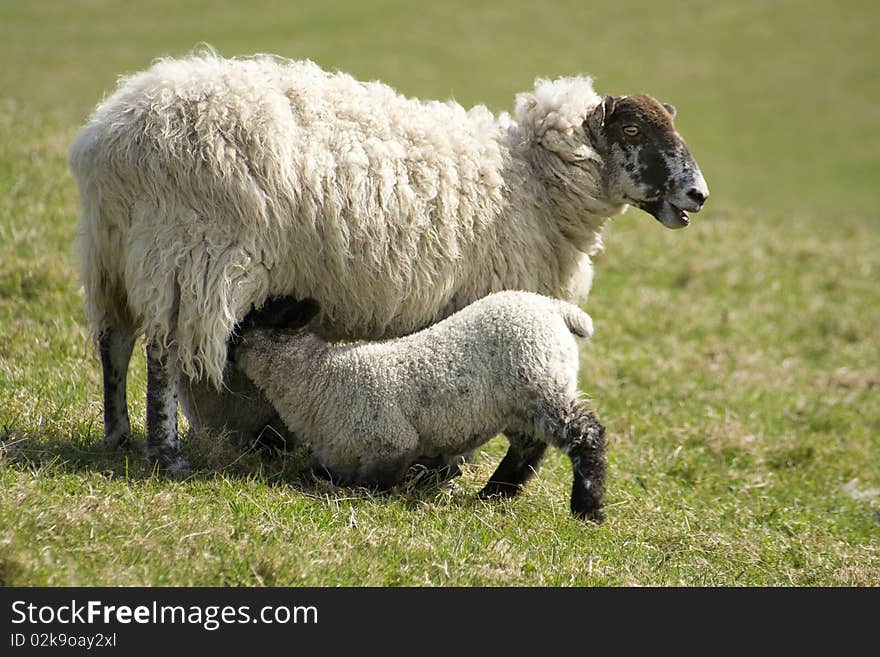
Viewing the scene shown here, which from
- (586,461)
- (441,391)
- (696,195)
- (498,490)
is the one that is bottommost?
(498,490)

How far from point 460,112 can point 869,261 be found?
915 cm

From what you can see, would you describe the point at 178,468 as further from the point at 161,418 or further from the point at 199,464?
the point at 161,418

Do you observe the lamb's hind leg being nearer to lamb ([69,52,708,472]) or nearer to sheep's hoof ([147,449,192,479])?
lamb ([69,52,708,472])

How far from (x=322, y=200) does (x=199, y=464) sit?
158 cm

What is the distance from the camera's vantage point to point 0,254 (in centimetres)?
893

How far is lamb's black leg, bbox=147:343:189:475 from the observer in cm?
566

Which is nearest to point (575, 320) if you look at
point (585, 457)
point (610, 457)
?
point (585, 457)

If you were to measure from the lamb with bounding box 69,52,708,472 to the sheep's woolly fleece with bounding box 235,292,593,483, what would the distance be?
44 centimetres

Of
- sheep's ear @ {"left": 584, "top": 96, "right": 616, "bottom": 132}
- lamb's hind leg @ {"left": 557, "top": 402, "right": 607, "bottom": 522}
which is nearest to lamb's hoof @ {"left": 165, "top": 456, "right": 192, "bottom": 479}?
lamb's hind leg @ {"left": 557, "top": 402, "right": 607, "bottom": 522}

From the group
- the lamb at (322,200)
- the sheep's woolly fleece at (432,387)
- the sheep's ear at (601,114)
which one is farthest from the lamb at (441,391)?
the sheep's ear at (601,114)

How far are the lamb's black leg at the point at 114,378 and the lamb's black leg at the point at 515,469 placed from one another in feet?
6.84

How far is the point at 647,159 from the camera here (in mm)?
6746

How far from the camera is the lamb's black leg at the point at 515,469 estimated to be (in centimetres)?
602
